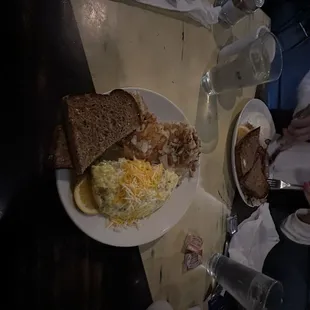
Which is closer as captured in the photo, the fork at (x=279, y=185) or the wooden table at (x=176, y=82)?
the wooden table at (x=176, y=82)

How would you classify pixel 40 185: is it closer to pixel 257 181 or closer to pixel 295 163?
pixel 257 181

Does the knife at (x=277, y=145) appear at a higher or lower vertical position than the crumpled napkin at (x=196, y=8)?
lower

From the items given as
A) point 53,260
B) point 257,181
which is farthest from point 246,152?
point 53,260

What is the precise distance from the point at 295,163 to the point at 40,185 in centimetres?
75

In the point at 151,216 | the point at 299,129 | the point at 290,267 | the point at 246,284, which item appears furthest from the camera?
the point at 290,267

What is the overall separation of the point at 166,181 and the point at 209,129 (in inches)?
11.4

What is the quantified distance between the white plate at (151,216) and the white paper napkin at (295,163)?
404 mm

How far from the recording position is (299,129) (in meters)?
1.29

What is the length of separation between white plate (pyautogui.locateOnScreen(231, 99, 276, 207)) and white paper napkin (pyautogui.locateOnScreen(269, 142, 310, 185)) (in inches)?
2.8

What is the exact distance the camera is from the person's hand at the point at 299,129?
1275 mm

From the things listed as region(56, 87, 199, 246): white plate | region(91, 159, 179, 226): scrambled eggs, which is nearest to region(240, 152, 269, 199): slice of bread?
region(56, 87, 199, 246): white plate

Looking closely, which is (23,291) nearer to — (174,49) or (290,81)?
(174,49)

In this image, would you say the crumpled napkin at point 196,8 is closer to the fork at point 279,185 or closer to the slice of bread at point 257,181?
the slice of bread at point 257,181

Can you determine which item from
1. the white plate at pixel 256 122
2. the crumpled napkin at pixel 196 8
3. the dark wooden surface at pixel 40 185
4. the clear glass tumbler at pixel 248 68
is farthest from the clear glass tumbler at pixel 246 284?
the crumpled napkin at pixel 196 8
